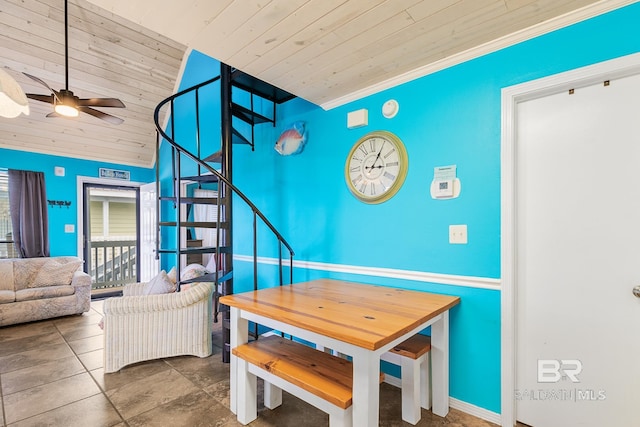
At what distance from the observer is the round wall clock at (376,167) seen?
85.6 inches

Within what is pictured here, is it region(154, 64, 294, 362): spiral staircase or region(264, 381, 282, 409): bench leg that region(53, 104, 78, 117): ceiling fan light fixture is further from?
region(264, 381, 282, 409): bench leg

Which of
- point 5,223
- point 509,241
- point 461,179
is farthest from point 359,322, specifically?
point 5,223

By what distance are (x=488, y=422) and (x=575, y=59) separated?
2.14 meters

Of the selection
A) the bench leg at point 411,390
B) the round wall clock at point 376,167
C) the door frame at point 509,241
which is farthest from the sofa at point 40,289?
the door frame at point 509,241

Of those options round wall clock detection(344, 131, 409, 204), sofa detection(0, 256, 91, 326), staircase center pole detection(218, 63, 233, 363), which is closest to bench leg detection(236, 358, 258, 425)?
staircase center pole detection(218, 63, 233, 363)

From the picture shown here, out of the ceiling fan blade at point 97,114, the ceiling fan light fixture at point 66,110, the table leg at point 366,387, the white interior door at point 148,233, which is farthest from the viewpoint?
the white interior door at point 148,233

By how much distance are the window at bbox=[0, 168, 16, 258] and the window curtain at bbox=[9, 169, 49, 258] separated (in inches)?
5.0

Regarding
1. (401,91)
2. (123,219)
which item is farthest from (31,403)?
(123,219)

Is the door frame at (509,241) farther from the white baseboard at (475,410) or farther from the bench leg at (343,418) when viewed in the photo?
the bench leg at (343,418)

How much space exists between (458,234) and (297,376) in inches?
51.8

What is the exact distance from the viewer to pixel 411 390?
5.73ft

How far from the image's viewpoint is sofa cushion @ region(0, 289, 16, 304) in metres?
3.37

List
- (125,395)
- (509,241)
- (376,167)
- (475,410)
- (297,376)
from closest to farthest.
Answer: (297,376) → (509,241) → (475,410) → (125,395) → (376,167)

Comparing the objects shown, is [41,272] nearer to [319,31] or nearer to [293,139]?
[293,139]
